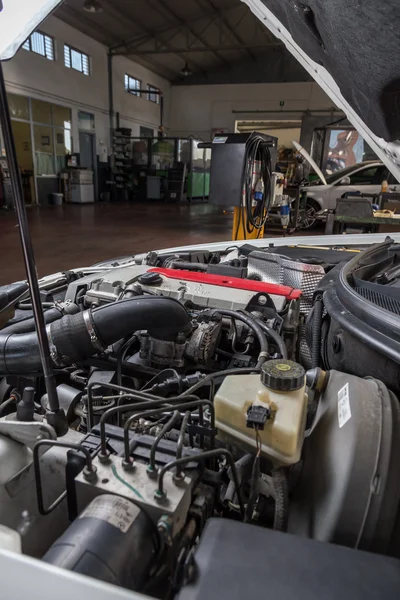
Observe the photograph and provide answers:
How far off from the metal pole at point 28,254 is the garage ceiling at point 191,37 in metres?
11.8

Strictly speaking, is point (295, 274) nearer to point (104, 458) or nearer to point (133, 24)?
point (104, 458)

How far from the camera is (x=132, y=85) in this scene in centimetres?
1488

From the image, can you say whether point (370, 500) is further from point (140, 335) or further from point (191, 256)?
point (191, 256)

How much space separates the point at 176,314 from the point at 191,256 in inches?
46.2

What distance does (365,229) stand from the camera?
204 inches

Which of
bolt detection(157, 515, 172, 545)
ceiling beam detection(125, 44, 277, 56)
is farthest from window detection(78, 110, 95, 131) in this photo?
bolt detection(157, 515, 172, 545)

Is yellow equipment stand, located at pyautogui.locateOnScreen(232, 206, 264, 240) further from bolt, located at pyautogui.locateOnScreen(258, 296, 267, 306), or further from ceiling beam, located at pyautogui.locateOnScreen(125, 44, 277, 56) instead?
ceiling beam, located at pyautogui.locateOnScreen(125, 44, 277, 56)

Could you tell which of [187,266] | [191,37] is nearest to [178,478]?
[187,266]

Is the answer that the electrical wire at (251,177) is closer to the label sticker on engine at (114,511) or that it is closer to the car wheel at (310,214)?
the label sticker on engine at (114,511)

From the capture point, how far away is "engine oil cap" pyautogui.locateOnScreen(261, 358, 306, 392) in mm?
809

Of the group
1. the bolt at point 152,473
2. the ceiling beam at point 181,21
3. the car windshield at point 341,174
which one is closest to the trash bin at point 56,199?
the ceiling beam at point 181,21

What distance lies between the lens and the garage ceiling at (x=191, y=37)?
1102 centimetres

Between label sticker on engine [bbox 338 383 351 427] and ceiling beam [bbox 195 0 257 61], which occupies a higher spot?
ceiling beam [bbox 195 0 257 61]

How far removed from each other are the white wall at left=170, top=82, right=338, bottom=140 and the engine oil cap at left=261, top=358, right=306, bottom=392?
1603 centimetres
